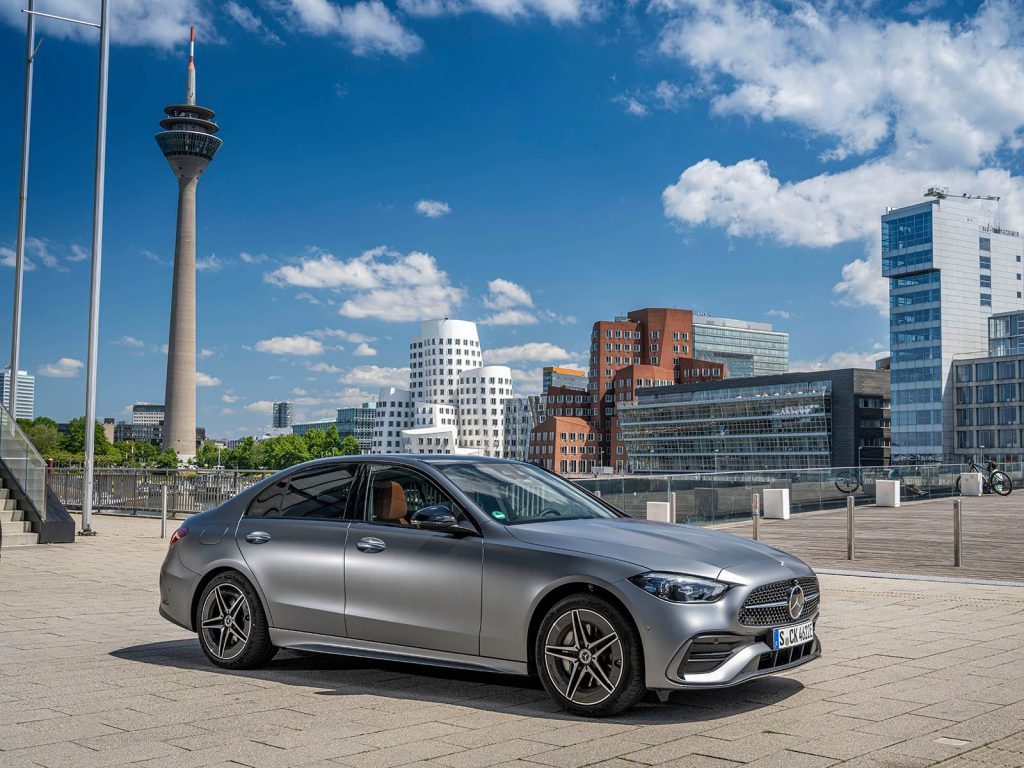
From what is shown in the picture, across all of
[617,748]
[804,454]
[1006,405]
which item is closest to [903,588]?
[617,748]

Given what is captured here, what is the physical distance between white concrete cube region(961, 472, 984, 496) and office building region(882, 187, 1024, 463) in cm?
9044

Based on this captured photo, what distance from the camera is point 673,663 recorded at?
563cm

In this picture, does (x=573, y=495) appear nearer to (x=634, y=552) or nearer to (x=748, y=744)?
(x=634, y=552)

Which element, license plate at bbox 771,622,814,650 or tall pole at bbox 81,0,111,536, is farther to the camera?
tall pole at bbox 81,0,111,536

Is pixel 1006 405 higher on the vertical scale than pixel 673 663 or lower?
higher

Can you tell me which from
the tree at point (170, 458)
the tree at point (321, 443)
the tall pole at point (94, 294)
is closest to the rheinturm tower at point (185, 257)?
the tree at point (170, 458)

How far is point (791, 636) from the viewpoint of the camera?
607 cm

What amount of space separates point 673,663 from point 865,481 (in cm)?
2941

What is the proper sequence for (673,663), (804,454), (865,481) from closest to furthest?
1. (673,663)
2. (865,481)
3. (804,454)

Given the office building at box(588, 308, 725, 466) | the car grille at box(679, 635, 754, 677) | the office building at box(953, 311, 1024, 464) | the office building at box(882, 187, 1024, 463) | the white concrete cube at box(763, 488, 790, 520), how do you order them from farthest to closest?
the office building at box(588, 308, 725, 466) < the office building at box(882, 187, 1024, 463) < the office building at box(953, 311, 1024, 464) < the white concrete cube at box(763, 488, 790, 520) < the car grille at box(679, 635, 754, 677)

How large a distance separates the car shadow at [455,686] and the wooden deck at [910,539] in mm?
8686

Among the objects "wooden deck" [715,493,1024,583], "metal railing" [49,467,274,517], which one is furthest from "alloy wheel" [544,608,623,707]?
"metal railing" [49,467,274,517]

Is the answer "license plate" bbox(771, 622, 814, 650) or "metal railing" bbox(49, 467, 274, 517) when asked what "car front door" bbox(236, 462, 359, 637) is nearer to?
"license plate" bbox(771, 622, 814, 650)

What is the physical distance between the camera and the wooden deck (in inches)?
596
